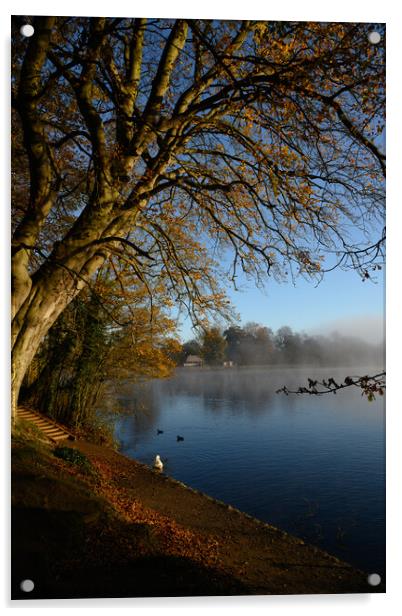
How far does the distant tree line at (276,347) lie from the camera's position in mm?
3941

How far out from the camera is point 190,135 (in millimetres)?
4375

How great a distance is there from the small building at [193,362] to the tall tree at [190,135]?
98 cm

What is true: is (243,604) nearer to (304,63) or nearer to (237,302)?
(237,302)

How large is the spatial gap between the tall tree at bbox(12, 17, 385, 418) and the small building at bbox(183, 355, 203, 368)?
0.98 meters

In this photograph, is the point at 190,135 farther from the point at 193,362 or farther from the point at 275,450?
the point at 275,450

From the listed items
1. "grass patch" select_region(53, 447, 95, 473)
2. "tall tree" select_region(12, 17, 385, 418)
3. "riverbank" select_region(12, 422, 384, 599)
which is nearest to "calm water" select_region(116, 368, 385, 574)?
"riverbank" select_region(12, 422, 384, 599)

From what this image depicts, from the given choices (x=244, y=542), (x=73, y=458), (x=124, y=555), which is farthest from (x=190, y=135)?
(x=73, y=458)

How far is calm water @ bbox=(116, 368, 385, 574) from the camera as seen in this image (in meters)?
5.00

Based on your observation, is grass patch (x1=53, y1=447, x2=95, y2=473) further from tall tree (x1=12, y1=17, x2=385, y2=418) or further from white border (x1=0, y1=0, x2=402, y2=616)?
white border (x1=0, y1=0, x2=402, y2=616)

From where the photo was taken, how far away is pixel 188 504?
18.7 ft

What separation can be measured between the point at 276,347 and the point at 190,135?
2.43 metres

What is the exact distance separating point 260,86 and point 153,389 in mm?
7648
